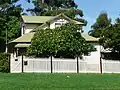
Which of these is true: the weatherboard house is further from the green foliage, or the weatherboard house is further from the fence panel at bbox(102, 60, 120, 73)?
the fence panel at bbox(102, 60, 120, 73)

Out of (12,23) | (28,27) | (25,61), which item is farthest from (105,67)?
(12,23)

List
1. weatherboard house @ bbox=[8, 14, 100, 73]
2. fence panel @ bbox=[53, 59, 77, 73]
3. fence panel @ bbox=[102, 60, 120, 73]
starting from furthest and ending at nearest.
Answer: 1. weatherboard house @ bbox=[8, 14, 100, 73]
2. fence panel @ bbox=[102, 60, 120, 73]
3. fence panel @ bbox=[53, 59, 77, 73]

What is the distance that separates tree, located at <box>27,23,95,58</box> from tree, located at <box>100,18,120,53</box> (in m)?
6.11

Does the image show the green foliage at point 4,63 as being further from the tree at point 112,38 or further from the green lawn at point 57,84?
the green lawn at point 57,84

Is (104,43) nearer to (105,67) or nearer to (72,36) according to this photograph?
(72,36)

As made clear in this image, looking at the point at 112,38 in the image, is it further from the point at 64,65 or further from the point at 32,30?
the point at 32,30

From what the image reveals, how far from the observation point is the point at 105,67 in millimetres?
34875

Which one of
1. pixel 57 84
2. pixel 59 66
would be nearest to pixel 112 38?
pixel 59 66

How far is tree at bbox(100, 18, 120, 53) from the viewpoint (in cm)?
4350

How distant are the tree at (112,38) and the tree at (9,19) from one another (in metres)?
27.7

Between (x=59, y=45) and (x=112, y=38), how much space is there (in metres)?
8.75

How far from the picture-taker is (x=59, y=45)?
36938mm

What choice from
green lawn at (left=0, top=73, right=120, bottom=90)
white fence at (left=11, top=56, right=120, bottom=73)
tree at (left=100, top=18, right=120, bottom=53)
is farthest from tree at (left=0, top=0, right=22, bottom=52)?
green lawn at (left=0, top=73, right=120, bottom=90)

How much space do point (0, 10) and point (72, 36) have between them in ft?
122
